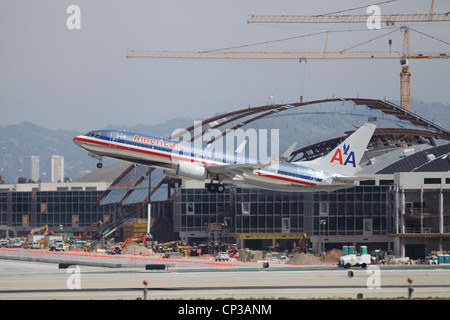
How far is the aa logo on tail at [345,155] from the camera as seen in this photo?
11119cm

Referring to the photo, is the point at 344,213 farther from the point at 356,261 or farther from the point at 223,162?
the point at 223,162

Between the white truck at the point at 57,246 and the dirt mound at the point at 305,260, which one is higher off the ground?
the dirt mound at the point at 305,260

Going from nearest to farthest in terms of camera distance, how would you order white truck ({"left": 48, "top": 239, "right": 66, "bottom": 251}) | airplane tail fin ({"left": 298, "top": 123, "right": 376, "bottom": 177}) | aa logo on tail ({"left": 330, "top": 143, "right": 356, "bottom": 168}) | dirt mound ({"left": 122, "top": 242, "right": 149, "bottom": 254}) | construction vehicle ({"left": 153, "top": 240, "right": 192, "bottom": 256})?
airplane tail fin ({"left": 298, "top": 123, "right": 376, "bottom": 177}), aa logo on tail ({"left": 330, "top": 143, "right": 356, "bottom": 168}), construction vehicle ({"left": 153, "top": 240, "right": 192, "bottom": 256}), dirt mound ({"left": 122, "top": 242, "right": 149, "bottom": 254}), white truck ({"left": 48, "top": 239, "right": 66, "bottom": 251})

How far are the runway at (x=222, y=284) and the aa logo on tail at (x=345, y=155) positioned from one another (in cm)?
1868

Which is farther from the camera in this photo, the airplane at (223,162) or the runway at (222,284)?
the airplane at (223,162)

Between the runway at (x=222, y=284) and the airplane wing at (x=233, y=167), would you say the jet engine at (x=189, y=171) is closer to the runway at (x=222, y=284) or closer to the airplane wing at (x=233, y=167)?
the airplane wing at (x=233, y=167)

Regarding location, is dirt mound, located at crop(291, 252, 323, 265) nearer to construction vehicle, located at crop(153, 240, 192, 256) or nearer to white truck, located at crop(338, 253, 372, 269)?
white truck, located at crop(338, 253, 372, 269)

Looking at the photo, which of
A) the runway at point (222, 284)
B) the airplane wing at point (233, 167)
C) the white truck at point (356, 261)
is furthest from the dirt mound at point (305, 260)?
the airplane wing at point (233, 167)

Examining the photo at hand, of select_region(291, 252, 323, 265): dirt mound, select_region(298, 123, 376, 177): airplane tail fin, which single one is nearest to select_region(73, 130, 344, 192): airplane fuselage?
select_region(298, 123, 376, 177): airplane tail fin

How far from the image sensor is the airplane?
300 ft

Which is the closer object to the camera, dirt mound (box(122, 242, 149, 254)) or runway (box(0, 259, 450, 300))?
runway (box(0, 259, 450, 300))

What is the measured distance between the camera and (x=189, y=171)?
9500cm
